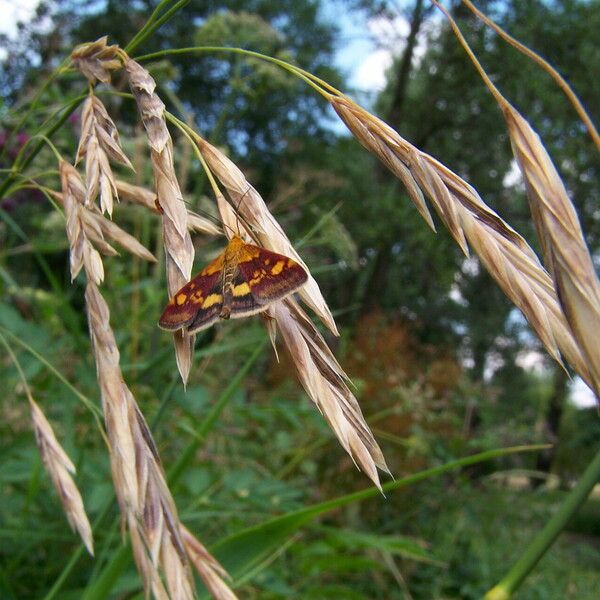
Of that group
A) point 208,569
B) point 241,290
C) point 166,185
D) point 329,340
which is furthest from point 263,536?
point 329,340

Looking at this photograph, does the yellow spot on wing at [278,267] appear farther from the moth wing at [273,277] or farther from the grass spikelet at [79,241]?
the grass spikelet at [79,241]

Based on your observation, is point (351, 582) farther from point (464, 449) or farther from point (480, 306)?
point (480, 306)

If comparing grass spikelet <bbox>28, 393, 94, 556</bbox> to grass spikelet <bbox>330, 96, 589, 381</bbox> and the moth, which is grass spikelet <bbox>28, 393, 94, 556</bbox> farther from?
grass spikelet <bbox>330, 96, 589, 381</bbox>

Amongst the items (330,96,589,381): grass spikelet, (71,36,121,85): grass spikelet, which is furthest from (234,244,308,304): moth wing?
(71,36,121,85): grass spikelet

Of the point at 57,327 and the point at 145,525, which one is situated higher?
the point at 57,327

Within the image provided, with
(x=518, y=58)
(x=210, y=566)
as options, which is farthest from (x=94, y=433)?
(x=518, y=58)

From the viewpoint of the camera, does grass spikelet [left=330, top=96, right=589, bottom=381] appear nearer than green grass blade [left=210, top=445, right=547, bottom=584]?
Yes

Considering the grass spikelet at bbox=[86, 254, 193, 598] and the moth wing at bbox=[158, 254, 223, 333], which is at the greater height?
the moth wing at bbox=[158, 254, 223, 333]
